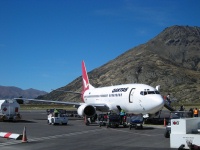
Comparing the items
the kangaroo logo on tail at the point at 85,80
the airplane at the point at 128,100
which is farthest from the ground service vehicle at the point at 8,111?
the kangaroo logo on tail at the point at 85,80

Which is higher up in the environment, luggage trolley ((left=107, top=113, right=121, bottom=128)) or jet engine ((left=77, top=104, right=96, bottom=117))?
jet engine ((left=77, top=104, right=96, bottom=117))

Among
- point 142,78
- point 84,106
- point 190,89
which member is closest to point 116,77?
point 142,78

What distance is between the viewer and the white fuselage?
29.3 m

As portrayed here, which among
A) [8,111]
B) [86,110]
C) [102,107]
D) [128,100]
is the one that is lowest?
[8,111]

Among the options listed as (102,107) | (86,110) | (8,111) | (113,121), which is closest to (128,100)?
(113,121)

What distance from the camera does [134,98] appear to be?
103ft

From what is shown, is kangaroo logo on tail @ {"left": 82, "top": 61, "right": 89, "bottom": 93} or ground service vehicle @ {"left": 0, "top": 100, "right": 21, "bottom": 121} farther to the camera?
kangaroo logo on tail @ {"left": 82, "top": 61, "right": 89, "bottom": 93}

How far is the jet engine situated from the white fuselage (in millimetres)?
2082

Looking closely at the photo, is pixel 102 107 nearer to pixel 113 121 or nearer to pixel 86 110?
pixel 86 110

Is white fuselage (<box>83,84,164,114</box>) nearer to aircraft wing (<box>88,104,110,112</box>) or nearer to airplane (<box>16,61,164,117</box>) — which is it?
airplane (<box>16,61,164,117</box>)

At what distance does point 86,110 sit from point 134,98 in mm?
7040

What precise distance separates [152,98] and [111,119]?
4.23m

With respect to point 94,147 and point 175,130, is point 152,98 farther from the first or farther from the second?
point 175,130

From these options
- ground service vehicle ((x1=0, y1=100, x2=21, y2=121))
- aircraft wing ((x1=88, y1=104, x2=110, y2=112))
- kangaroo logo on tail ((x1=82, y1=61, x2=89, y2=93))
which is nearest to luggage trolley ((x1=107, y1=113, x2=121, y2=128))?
aircraft wing ((x1=88, y1=104, x2=110, y2=112))
